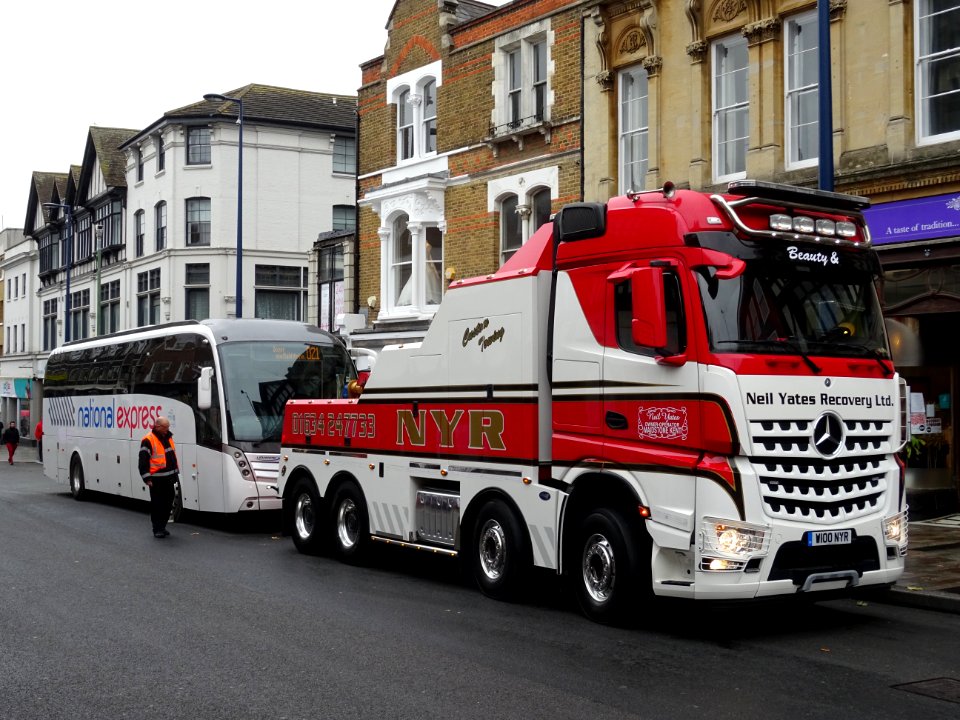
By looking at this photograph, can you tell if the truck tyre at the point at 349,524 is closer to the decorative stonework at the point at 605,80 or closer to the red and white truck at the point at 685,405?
the red and white truck at the point at 685,405

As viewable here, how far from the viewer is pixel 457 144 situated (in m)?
25.1

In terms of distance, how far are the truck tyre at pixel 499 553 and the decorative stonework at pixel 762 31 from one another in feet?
33.0

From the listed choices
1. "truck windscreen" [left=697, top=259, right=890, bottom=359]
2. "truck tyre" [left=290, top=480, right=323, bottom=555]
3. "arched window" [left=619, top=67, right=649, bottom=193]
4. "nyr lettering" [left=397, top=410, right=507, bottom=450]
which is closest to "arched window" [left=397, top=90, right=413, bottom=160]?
"arched window" [left=619, top=67, right=649, bottom=193]

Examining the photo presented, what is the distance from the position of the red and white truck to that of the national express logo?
10.7 metres

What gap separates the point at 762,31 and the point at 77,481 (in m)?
16.1

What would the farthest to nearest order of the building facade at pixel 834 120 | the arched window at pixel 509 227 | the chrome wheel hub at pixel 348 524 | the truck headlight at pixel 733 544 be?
the arched window at pixel 509 227 < the building facade at pixel 834 120 < the chrome wheel hub at pixel 348 524 < the truck headlight at pixel 733 544

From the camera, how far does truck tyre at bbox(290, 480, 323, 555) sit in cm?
1411

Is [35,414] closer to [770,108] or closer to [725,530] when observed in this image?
[770,108]

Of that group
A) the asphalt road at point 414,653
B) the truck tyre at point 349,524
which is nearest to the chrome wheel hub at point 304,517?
the truck tyre at point 349,524

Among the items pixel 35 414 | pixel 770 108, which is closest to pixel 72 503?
pixel 770 108

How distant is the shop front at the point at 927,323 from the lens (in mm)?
15109

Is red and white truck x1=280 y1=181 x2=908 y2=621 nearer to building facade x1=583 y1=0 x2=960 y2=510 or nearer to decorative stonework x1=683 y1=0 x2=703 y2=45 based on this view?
building facade x1=583 y1=0 x2=960 y2=510

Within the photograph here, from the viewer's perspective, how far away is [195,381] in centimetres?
1839

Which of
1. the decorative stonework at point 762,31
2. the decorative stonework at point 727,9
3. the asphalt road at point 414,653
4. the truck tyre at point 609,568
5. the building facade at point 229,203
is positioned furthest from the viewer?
the building facade at point 229,203
